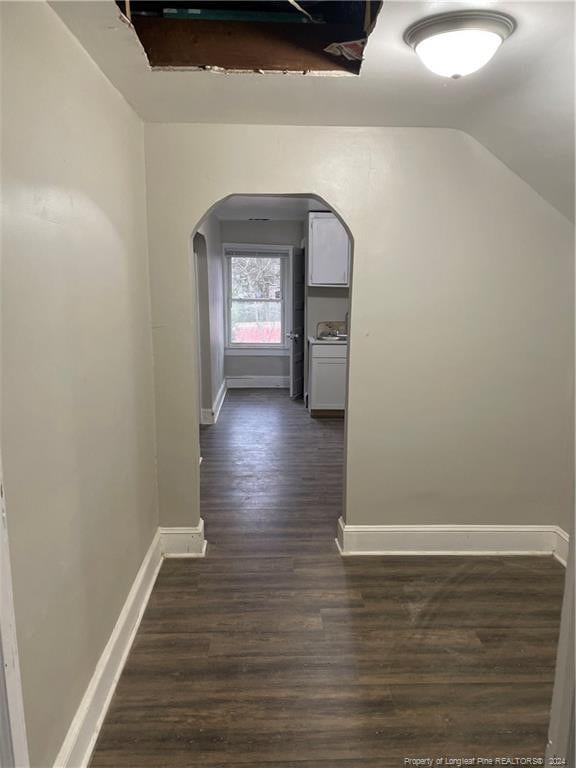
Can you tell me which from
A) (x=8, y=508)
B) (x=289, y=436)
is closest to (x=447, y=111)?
(x=8, y=508)

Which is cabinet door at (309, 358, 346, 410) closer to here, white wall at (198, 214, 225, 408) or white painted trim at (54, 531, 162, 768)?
white wall at (198, 214, 225, 408)

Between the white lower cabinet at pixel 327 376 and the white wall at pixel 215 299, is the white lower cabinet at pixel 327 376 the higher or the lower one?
the lower one

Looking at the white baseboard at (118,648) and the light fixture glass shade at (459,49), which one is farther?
the white baseboard at (118,648)

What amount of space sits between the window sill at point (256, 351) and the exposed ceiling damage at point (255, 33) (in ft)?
18.6

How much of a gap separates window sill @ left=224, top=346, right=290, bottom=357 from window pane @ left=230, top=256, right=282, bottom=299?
787 mm

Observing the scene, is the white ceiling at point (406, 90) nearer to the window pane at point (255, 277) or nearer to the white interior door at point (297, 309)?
the white interior door at point (297, 309)

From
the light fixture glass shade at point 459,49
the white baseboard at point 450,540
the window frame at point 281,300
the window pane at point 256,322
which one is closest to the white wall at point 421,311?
the white baseboard at point 450,540

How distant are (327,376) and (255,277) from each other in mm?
2461

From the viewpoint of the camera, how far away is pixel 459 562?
8.95 feet

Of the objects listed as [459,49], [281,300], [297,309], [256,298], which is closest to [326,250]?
[297,309]

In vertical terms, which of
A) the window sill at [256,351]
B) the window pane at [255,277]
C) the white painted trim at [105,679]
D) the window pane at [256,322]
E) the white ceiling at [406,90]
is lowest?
the white painted trim at [105,679]

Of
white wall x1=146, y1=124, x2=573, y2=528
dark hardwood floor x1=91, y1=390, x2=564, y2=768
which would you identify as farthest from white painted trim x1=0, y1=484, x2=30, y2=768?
white wall x1=146, y1=124, x2=573, y2=528

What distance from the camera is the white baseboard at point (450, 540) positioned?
278 centimetres

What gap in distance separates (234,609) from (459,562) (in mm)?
1306
